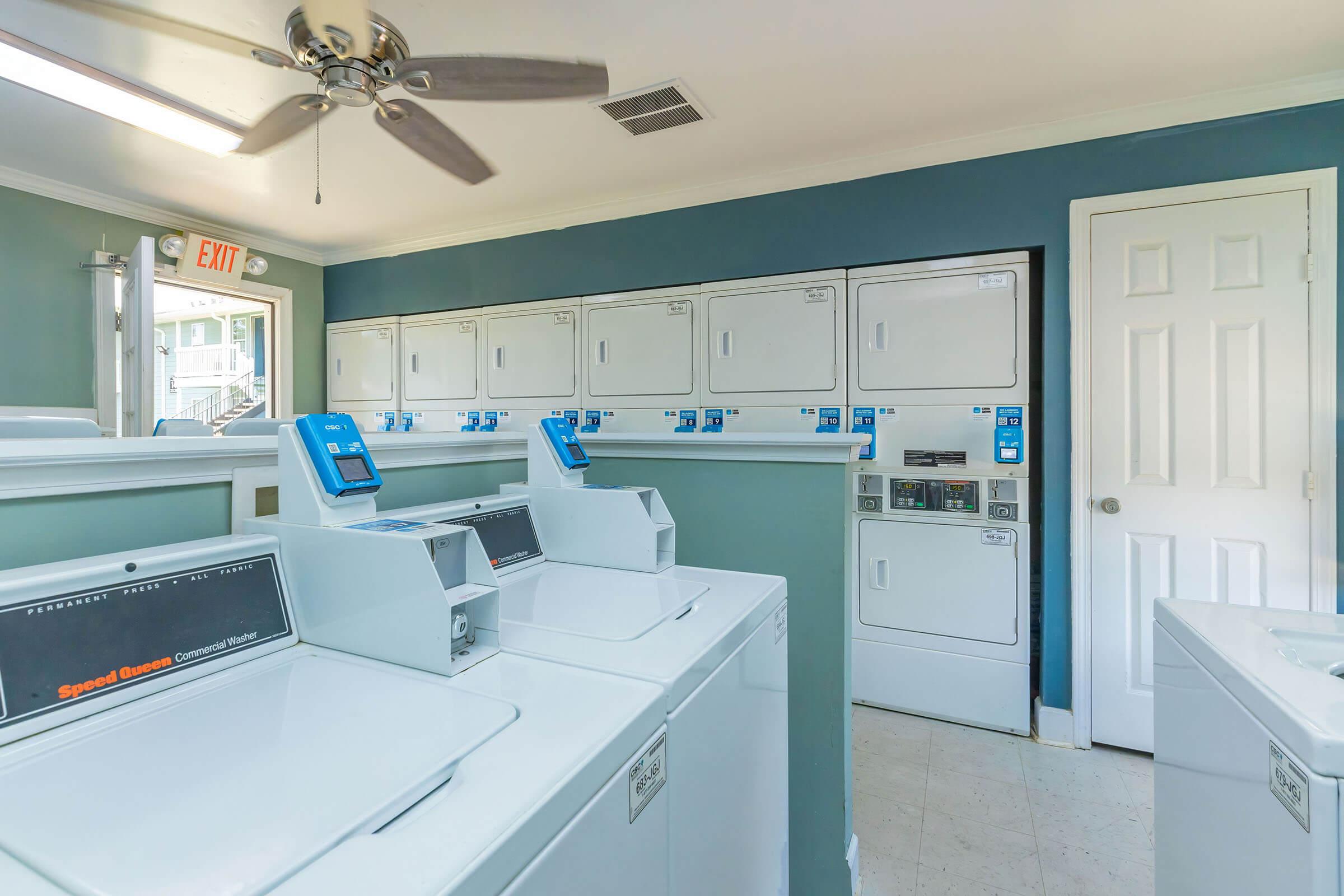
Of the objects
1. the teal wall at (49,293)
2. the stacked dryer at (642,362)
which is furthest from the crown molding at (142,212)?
the stacked dryer at (642,362)

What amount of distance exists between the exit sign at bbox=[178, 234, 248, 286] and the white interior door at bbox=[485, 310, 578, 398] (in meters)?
1.83

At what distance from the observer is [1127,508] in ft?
8.63

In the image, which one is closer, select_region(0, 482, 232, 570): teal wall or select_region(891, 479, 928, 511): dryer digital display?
select_region(0, 482, 232, 570): teal wall

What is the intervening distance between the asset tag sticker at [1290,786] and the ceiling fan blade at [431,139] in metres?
2.46

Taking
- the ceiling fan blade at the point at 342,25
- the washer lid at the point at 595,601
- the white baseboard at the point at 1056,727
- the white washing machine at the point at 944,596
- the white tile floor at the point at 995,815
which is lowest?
the white tile floor at the point at 995,815

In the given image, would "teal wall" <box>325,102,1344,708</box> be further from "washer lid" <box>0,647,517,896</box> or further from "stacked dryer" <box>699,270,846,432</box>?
"washer lid" <box>0,647,517,896</box>

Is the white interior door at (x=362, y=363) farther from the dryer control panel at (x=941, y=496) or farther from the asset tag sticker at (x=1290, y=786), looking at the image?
the asset tag sticker at (x=1290, y=786)

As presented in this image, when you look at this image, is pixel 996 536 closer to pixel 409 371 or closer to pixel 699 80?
pixel 699 80

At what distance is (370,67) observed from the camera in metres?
1.72

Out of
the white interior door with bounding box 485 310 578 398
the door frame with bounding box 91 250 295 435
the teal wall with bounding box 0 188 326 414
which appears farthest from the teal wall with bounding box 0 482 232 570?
the teal wall with bounding box 0 188 326 414

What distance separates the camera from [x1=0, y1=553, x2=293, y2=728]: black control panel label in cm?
74

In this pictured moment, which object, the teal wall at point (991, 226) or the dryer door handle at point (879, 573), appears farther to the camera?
the dryer door handle at point (879, 573)

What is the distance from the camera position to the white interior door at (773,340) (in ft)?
10.4

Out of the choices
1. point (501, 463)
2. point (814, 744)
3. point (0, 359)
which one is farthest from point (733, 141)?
point (0, 359)
